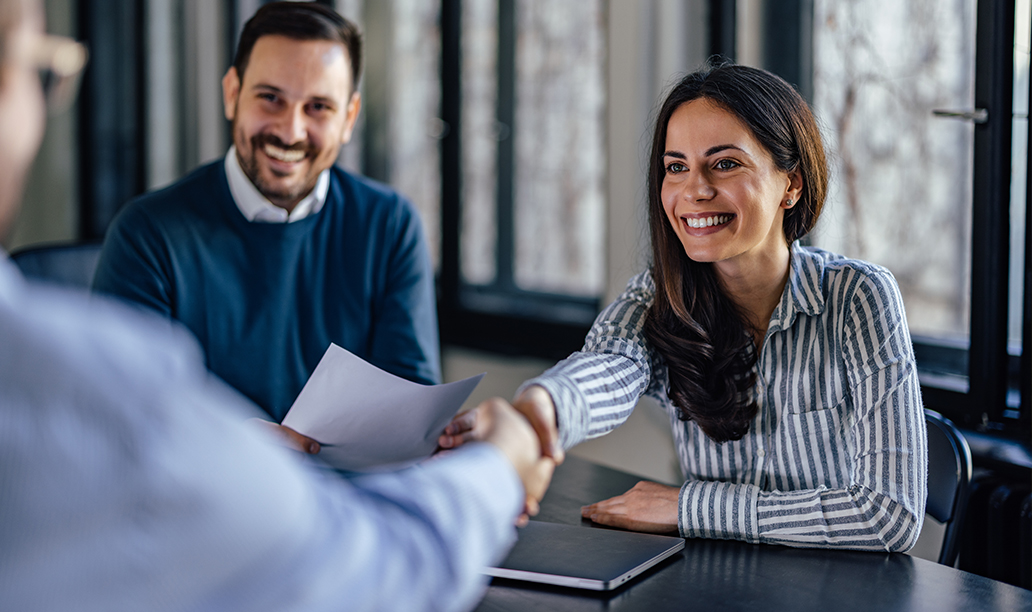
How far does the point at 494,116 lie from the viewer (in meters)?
3.11

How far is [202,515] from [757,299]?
112 centimetres

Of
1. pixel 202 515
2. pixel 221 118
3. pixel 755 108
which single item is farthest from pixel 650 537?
pixel 221 118

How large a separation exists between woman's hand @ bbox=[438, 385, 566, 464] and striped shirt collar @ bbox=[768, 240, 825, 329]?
43 centimetres

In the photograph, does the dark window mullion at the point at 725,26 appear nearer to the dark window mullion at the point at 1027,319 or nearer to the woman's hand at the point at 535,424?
the dark window mullion at the point at 1027,319

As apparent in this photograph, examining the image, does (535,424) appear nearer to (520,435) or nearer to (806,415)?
(520,435)

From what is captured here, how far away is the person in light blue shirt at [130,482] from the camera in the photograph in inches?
18.1

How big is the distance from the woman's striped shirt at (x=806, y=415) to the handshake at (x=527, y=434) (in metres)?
0.05

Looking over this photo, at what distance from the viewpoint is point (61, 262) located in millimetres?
2209

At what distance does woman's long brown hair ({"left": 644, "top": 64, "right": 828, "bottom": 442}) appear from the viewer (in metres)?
1.35

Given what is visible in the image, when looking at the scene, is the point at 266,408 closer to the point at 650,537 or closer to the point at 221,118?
the point at 650,537

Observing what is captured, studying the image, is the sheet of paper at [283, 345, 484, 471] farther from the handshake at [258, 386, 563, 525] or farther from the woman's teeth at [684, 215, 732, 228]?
the woman's teeth at [684, 215, 732, 228]

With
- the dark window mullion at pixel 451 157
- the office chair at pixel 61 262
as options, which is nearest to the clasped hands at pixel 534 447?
the office chair at pixel 61 262

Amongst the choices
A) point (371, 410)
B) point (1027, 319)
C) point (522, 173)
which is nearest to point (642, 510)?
point (371, 410)

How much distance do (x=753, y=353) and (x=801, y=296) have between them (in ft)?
0.38
